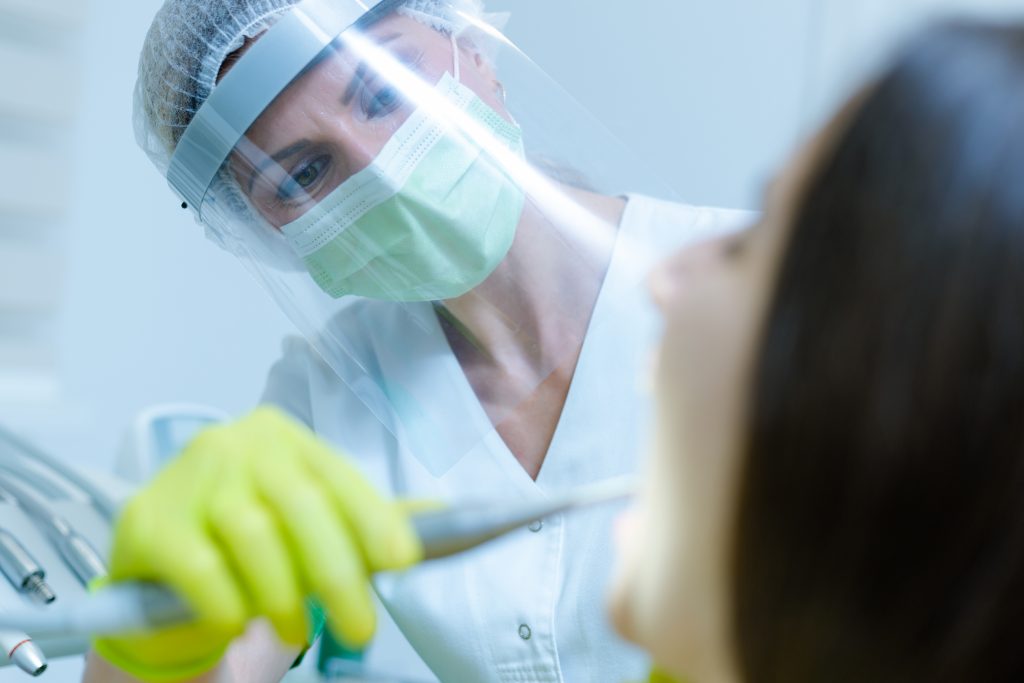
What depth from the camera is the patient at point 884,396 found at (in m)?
0.41

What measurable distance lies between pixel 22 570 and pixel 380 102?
56cm

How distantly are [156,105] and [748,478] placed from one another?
0.83 m

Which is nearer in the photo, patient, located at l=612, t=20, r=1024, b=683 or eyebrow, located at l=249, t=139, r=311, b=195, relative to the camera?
patient, located at l=612, t=20, r=1024, b=683

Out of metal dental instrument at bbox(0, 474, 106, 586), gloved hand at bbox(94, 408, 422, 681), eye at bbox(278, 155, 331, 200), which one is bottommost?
metal dental instrument at bbox(0, 474, 106, 586)

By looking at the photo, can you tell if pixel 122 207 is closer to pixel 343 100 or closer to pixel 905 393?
pixel 343 100

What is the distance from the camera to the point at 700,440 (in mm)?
486

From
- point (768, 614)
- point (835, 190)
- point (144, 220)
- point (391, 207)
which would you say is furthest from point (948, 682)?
point (144, 220)

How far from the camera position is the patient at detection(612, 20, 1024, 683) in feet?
1.34

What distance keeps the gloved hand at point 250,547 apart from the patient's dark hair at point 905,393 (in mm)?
226

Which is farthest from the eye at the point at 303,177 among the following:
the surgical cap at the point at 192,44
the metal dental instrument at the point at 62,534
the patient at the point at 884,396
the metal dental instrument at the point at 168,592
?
the patient at the point at 884,396

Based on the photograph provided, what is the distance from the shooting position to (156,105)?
1084 mm

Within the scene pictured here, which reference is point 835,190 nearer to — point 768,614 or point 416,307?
point 768,614

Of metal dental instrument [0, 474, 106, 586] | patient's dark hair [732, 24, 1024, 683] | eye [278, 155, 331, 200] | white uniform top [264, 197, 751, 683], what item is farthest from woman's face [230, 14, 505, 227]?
patient's dark hair [732, 24, 1024, 683]

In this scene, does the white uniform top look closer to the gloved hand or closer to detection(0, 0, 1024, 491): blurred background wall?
detection(0, 0, 1024, 491): blurred background wall
